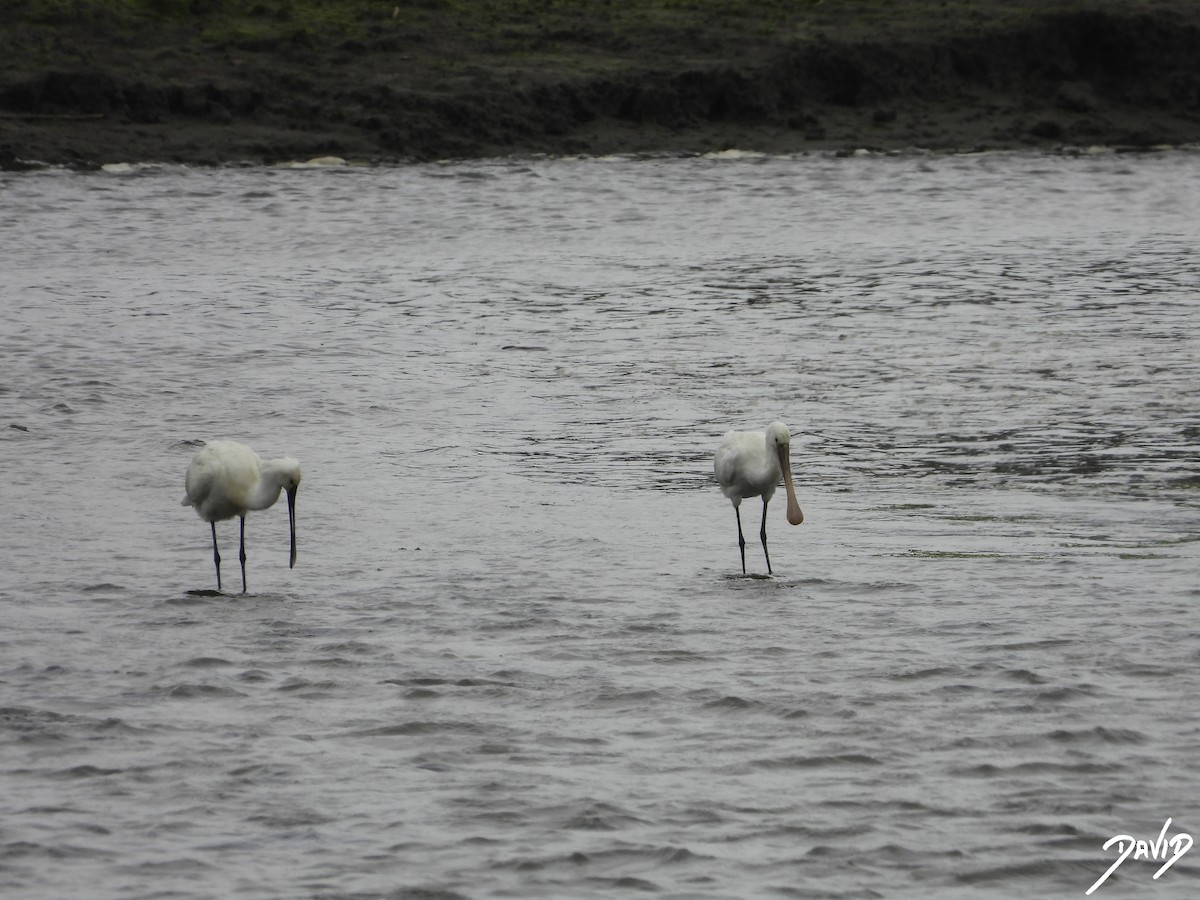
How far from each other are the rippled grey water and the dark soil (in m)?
9.10

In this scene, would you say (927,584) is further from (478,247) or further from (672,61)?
(672,61)

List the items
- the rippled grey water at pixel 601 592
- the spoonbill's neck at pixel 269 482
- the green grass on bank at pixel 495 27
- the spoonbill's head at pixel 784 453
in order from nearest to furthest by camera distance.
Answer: the rippled grey water at pixel 601 592 < the spoonbill's neck at pixel 269 482 < the spoonbill's head at pixel 784 453 < the green grass on bank at pixel 495 27

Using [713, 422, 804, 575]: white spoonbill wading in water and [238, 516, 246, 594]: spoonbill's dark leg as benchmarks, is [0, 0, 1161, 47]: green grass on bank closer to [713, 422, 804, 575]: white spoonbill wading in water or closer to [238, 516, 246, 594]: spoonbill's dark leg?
[238, 516, 246, 594]: spoonbill's dark leg

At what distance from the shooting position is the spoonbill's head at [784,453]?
1002 centimetres

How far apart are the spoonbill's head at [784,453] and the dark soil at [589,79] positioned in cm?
2059

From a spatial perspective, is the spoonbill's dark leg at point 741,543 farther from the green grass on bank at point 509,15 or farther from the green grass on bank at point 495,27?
the green grass on bank at point 509,15

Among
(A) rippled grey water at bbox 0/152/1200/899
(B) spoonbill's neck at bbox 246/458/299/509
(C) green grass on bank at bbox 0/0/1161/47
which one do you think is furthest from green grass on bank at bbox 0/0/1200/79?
(B) spoonbill's neck at bbox 246/458/299/509

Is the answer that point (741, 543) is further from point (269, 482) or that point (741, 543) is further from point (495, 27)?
point (495, 27)

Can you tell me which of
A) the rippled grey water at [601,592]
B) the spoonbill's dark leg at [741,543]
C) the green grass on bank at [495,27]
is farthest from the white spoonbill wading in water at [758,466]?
the green grass on bank at [495,27]

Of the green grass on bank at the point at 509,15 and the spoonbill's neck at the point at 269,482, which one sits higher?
the green grass on bank at the point at 509,15

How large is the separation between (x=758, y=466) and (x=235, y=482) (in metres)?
2.57

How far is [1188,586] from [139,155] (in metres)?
22.7

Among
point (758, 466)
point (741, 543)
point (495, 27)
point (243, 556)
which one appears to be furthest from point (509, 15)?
point (243, 556)

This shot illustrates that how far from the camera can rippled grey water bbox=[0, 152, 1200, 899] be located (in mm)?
6133
